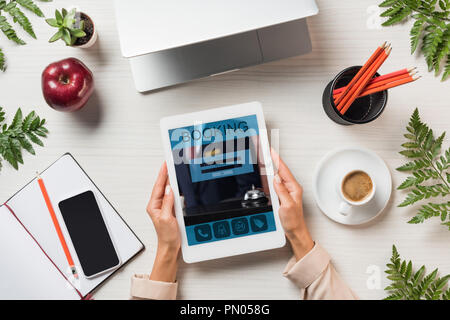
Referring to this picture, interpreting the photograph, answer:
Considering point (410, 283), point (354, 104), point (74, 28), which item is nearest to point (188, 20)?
point (74, 28)

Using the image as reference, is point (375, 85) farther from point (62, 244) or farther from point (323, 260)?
point (62, 244)

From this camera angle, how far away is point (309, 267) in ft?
2.74

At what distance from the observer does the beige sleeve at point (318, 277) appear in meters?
0.84

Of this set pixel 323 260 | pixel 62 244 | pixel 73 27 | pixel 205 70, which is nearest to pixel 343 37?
pixel 205 70

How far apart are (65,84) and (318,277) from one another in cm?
74

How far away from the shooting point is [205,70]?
854mm

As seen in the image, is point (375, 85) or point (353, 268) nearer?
point (375, 85)

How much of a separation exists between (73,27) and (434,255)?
3.35 feet

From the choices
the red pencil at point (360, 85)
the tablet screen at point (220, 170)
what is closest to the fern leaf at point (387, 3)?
the red pencil at point (360, 85)

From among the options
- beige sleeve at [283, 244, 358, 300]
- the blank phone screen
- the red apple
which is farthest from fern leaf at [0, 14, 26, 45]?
beige sleeve at [283, 244, 358, 300]

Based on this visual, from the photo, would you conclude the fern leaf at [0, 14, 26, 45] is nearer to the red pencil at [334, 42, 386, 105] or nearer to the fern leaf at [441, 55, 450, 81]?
the red pencil at [334, 42, 386, 105]

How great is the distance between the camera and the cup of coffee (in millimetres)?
824

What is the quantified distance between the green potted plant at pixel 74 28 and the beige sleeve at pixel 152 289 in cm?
57

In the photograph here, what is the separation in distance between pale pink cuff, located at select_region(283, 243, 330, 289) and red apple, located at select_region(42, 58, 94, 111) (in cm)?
64
